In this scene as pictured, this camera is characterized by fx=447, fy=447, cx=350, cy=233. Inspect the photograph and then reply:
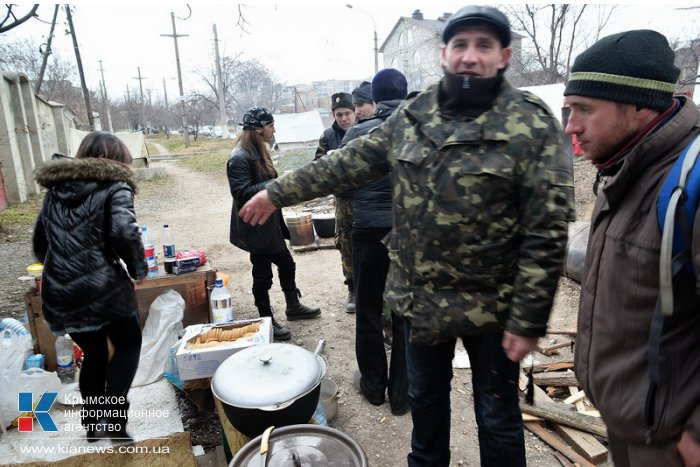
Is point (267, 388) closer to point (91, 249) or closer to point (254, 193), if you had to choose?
point (91, 249)

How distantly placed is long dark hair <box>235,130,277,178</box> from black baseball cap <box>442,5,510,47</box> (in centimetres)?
261

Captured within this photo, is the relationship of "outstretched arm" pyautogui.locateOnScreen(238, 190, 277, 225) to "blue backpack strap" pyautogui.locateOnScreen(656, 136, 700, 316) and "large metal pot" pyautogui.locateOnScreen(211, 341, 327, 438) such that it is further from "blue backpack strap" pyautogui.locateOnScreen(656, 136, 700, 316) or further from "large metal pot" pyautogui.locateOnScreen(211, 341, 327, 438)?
"blue backpack strap" pyautogui.locateOnScreen(656, 136, 700, 316)

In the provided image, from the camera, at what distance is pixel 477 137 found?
65.4 inches

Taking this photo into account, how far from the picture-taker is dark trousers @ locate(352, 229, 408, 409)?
3.07 meters

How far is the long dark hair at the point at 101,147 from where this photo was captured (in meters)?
2.69

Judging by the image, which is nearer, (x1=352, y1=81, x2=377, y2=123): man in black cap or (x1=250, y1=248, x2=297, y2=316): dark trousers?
(x1=352, y1=81, x2=377, y2=123): man in black cap

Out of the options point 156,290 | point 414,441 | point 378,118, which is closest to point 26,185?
point 156,290

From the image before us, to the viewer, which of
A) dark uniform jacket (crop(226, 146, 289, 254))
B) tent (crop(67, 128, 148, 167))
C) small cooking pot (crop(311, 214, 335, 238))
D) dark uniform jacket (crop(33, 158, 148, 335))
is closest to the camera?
dark uniform jacket (crop(33, 158, 148, 335))

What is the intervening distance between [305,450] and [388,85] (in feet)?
7.57

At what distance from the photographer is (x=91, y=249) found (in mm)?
2549

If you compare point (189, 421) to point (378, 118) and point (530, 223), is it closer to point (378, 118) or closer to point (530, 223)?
point (378, 118)

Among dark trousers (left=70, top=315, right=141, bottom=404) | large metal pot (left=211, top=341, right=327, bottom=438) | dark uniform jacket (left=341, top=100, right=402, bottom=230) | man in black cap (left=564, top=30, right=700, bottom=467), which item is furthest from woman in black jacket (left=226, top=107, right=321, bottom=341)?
man in black cap (left=564, top=30, right=700, bottom=467)

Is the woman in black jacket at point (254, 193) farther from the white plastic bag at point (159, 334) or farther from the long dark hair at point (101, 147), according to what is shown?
the long dark hair at point (101, 147)

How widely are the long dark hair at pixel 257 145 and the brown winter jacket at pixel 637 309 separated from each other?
3.07 meters
